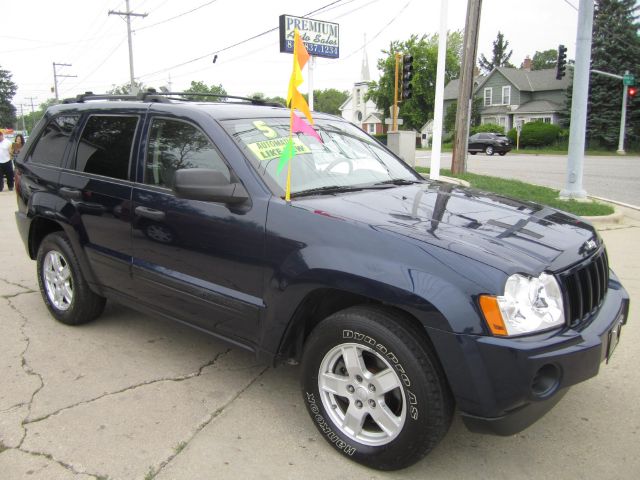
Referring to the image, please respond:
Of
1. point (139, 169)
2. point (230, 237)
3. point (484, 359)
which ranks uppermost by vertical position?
point (139, 169)

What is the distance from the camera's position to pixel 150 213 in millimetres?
3383

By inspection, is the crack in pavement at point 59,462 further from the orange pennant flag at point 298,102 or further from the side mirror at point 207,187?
the orange pennant flag at point 298,102

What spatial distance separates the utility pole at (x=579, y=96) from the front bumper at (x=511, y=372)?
8822 millimetres

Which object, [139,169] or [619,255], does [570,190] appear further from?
[139,169]

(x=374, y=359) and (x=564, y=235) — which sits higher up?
(x=564, y=235)

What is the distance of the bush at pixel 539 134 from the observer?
135 ft

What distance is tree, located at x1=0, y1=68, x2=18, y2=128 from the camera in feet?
299

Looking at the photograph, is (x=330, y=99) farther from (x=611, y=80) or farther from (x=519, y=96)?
(x=611, y=80)

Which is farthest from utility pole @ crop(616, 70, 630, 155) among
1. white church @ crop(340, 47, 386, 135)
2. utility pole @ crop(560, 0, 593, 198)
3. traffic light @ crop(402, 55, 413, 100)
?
white church @ crop(340, 47, 386, 135)

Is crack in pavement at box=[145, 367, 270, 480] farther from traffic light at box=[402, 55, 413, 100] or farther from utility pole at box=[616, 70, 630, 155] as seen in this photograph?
utility pole at box=[616, 70, 630, 155]

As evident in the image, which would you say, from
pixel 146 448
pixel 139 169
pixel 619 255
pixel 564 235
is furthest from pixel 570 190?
pixel 146 448

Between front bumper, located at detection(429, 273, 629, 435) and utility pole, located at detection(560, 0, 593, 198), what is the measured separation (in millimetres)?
8822

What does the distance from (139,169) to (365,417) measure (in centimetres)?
212

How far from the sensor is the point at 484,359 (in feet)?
7.19
